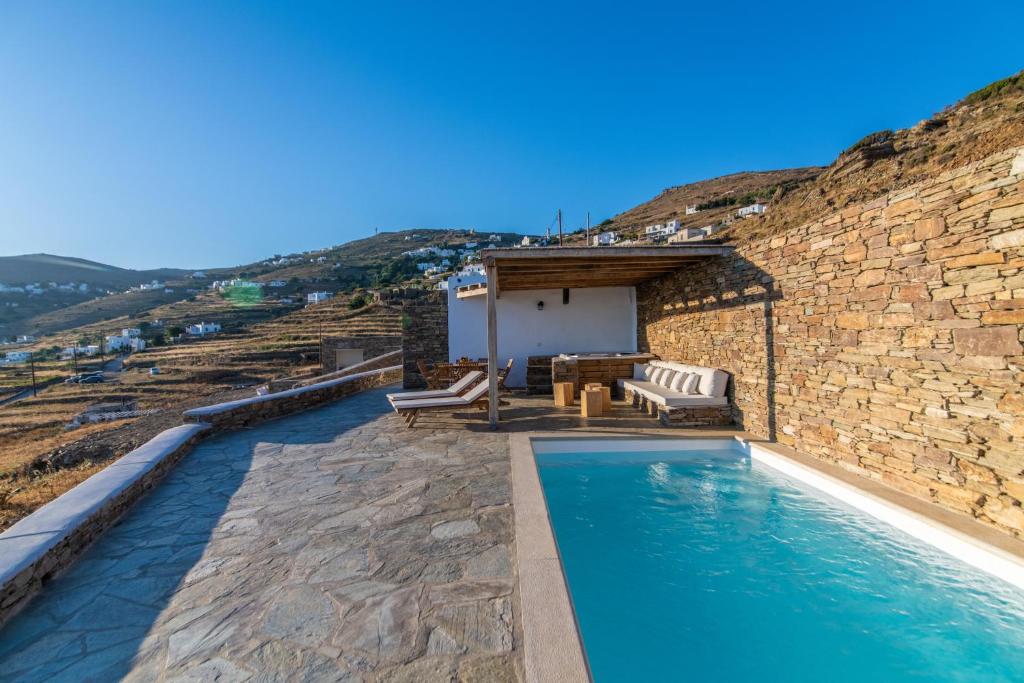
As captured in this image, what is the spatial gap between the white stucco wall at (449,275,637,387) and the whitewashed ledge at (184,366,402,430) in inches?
157

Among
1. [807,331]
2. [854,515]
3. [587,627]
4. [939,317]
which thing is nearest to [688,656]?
[587,627]

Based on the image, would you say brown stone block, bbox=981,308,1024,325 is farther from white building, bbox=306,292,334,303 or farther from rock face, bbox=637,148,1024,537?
white building, bbox=306,292,334,303

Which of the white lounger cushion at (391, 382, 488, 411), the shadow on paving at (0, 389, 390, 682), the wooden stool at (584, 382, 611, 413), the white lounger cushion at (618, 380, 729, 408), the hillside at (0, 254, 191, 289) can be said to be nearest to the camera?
the shadow on paving at (0, 389, 390, 682)

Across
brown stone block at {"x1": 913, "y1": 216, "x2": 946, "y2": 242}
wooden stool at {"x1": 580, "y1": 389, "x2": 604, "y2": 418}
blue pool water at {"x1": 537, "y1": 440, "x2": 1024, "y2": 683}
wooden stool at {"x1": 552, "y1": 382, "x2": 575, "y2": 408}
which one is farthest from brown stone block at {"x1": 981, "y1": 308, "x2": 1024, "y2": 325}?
wooden stool at {"x1": 552, "y1": 382, "x2": 575, "y2": 408}

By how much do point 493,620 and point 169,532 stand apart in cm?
284

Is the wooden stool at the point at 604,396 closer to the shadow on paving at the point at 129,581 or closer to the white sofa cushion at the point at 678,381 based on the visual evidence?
the white sofa cushion at the point at 678,381

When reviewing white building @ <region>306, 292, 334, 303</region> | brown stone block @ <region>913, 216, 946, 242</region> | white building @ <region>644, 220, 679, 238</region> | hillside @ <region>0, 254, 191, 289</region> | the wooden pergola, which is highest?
hillside @ <region>0, 254, 191, 289</region>

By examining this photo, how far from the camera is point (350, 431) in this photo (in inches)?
254

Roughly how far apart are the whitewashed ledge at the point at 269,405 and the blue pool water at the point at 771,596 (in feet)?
17.3

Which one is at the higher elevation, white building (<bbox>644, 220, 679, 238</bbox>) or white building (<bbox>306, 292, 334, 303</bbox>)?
white building (<bbox>644, 220, 679, 238</bbox>)

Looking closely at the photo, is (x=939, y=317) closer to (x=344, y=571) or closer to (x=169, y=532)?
(x=344, y=571)

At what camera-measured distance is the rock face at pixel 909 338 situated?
3145mm

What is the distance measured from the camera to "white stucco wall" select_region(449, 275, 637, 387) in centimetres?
1102

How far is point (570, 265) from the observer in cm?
756
